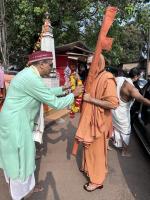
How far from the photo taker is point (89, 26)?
1694 centimetres

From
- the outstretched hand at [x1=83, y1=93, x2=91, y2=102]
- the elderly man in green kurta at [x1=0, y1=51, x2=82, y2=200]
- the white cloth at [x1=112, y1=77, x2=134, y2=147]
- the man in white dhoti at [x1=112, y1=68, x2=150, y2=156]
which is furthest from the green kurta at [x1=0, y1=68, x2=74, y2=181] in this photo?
the white cloth at [x1=112, y1=77, x2=134, y2=147]

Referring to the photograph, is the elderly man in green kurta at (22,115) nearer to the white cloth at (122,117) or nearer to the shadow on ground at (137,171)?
the shadow on ground at (137,171)

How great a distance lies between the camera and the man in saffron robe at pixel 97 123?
13.3 feet

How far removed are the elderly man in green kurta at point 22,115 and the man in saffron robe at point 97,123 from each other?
2.21 ft

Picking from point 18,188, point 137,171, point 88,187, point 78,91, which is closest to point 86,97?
point 78,91

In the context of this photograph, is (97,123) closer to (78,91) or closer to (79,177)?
(78,91)

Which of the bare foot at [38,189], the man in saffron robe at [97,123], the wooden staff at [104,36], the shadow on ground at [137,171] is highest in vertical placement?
the wooden staff at [104,36]

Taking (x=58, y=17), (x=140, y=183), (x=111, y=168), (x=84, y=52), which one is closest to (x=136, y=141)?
(x=111, y=168)

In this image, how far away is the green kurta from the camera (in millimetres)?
3352

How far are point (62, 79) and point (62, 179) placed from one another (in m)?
10.7

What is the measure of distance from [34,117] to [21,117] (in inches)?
11.0

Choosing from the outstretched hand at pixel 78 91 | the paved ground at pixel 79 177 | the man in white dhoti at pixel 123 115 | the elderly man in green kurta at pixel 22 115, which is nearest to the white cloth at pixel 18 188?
the elderly man in green kurta at pixel 22 115

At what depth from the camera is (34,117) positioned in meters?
3.68

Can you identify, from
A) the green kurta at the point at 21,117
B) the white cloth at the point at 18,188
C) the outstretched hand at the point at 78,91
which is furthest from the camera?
the outstretched hand at the point at 78,91
